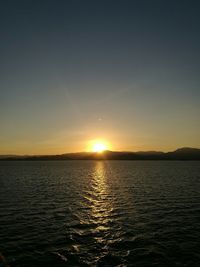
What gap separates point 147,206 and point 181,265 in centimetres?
2590

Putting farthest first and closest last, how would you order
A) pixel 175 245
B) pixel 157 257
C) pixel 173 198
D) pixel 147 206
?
pixel 173 198
pixel 147 206
pixel 175 245
pixel 157 257

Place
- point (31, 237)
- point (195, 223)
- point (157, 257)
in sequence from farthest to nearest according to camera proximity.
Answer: point (195, 223)
point (31, 237)
point (157, 257)

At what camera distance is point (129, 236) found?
3119 centimetres

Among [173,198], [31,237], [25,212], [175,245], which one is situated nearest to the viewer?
[175,245]

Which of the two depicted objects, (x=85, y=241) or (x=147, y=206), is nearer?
(x=85, y=241)

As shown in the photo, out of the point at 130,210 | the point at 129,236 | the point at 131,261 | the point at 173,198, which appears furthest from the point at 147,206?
the point at 131,261

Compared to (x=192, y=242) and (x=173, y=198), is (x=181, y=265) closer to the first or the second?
(x=192, y=242)

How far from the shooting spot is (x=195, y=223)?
121 feet

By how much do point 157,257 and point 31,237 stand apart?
14371 millimetres

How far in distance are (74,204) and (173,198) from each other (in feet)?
71.7

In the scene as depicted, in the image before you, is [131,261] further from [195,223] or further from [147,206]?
[147,206]

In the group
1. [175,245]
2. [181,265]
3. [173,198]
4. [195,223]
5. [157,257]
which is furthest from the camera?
[173,198]

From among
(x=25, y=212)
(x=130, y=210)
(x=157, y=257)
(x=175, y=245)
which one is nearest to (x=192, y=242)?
(x=175, y=245)

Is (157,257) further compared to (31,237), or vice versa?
(31,237)
